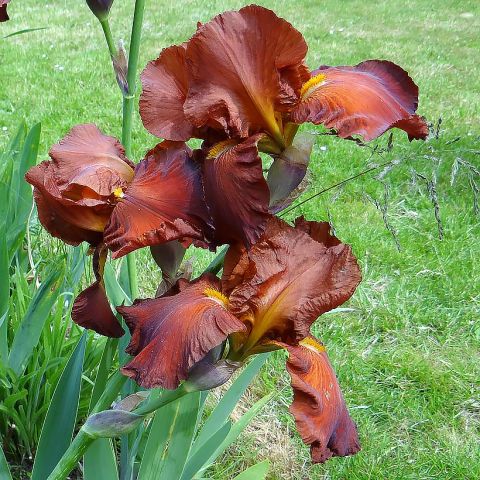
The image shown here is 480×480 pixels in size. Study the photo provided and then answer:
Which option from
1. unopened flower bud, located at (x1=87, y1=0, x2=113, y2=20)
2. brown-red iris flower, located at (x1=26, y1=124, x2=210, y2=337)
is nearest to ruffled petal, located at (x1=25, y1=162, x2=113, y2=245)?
brown-red iris flower, located at (x1=26, y1=124, x2=210, y2=337)

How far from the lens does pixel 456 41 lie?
5.86 meters

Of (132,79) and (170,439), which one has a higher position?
(132,79)

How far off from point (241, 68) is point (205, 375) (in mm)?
341

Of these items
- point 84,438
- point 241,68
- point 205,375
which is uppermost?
point 241,68

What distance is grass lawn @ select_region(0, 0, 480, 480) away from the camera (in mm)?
1765

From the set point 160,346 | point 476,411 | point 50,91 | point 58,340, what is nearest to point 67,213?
point 160,346

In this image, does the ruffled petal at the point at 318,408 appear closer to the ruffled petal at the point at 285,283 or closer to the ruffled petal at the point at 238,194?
the ruffled petal at the point at 285,283

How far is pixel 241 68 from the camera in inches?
28.1

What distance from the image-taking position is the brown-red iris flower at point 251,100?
2.26ft

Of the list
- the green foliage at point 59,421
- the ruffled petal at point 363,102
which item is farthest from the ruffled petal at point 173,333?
the green foliage at point 59,421

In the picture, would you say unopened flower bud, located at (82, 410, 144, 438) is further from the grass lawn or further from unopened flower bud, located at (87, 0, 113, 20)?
unopened flower bud, located at (87, 0, 113, 20)

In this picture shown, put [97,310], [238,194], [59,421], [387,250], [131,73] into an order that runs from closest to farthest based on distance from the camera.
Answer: [238,194] → [97,310] → [131,73] → [59,421] → [387,250]

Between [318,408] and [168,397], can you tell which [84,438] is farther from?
[318,408]

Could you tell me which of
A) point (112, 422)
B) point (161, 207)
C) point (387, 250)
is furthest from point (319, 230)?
point (387, 250)
